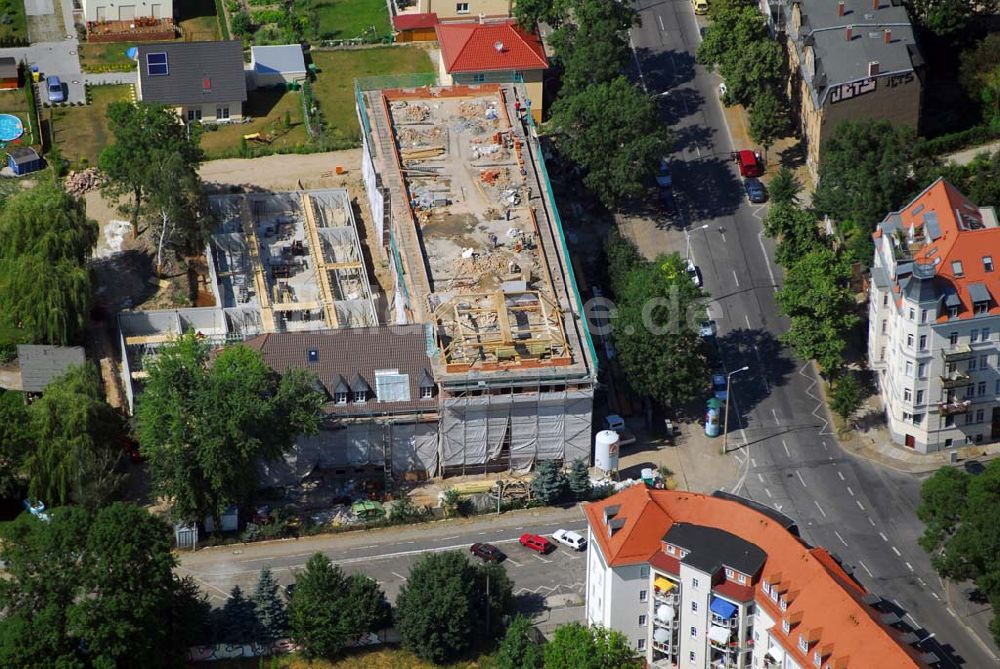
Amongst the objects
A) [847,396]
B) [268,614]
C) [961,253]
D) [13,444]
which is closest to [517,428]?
[847,396]

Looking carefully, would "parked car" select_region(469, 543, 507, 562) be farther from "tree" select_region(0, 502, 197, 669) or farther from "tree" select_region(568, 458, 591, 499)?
"tree" select_region(0, 502, 197, 669)

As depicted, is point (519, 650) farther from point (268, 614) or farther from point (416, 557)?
point (268, 614)

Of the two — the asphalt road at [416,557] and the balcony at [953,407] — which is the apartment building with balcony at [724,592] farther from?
the balcony at [953,407]

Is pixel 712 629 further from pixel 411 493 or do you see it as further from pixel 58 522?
pixel 58 522

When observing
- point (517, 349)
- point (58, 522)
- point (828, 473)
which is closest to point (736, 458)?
point (828, 473)

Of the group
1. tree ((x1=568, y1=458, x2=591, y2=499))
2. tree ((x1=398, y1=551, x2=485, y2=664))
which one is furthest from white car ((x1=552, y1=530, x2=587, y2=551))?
tree ((x1=398, y1=551, x2=485, y2=664))

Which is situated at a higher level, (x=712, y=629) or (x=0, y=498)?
(x=0, y=498)
